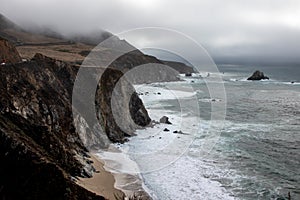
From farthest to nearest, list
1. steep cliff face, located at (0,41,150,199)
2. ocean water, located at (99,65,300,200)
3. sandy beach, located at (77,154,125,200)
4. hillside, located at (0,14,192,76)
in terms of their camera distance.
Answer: hillside, located at (0,14,192,76) → ocean water, located at (99,65,300,200) → sandy beach, located at (77,154,125,200) → steep cliff face, located at (0,41,150,199)

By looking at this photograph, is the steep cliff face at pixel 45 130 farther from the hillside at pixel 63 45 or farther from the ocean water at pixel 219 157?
the hillside at pixel 63 45

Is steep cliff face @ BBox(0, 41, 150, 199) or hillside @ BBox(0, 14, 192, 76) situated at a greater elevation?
hillside @ BBox(0, 14, 192, 76)

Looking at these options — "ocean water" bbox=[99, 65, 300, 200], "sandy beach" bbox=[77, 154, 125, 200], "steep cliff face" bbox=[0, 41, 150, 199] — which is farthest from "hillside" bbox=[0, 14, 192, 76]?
"sandy beach" bbox=[77, 154, 125, 200]

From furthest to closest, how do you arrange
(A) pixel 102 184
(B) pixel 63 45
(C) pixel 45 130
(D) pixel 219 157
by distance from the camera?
(B) pixel 63 45
(D) pixel 219 157
(A) pixel 102 184
(C) pixel 45 130

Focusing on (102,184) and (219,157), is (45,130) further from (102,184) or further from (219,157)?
(219,157)

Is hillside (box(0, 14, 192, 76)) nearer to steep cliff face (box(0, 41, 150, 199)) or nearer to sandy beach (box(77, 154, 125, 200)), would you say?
steep cliff face (box(0, 41, 150, 199))

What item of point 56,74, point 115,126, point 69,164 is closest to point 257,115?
point 115,126

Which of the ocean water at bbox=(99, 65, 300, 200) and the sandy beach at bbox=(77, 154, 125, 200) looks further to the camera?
the ocean water at bbox=(99, 65, 300, 200)

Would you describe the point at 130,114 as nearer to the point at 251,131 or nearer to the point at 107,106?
the point at 107,106

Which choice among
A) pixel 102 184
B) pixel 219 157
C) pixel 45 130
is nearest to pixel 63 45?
pixel 219 157
